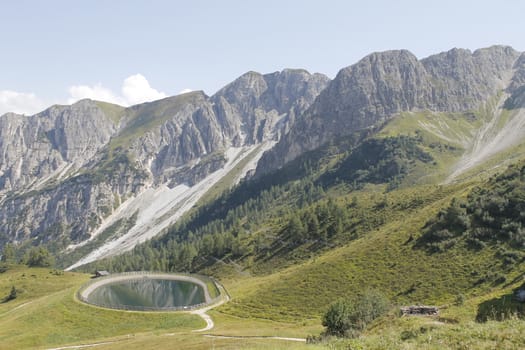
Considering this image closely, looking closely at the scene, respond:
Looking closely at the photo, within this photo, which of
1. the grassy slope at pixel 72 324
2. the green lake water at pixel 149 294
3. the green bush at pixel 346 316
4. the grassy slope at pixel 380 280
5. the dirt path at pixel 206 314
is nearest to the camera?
the green bush at pixel 346 316

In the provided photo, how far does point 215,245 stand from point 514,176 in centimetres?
11335

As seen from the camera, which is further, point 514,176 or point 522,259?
point 514,176

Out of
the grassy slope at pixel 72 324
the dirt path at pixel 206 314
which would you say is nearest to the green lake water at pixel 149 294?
the dirt path at pixel 206 314

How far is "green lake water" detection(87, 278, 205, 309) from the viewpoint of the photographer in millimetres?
111344

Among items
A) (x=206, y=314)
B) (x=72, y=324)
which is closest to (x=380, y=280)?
(x=206, y=314)

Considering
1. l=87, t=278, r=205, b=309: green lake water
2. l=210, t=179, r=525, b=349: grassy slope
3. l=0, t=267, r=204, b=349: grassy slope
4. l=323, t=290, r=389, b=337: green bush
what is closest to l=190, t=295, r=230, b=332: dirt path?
l=0, t=267, r=204, b=349: grassy slope

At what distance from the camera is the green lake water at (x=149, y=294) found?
111m

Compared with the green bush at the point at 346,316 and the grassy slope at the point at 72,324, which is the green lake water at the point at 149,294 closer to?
the grassy slope at the point at 72,324

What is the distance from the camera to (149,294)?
12731 cm

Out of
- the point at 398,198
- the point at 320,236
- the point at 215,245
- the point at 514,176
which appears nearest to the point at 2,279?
the point at 215,245

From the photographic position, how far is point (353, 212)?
15275 cm

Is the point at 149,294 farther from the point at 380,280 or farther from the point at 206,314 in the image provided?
the point at 380,280

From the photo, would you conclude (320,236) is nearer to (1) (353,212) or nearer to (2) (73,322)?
(1) (353,212)

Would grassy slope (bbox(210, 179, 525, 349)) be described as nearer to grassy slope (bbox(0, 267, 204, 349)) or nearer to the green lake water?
grassy slope (bbox(0, 267, 204, 349))
